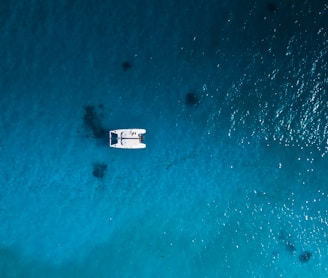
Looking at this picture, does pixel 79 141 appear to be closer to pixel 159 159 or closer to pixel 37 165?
pixel 37 165

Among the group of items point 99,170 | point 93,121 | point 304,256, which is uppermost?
point 93,121

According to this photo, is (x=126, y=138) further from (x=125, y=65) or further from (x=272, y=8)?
(x=272, y=8)

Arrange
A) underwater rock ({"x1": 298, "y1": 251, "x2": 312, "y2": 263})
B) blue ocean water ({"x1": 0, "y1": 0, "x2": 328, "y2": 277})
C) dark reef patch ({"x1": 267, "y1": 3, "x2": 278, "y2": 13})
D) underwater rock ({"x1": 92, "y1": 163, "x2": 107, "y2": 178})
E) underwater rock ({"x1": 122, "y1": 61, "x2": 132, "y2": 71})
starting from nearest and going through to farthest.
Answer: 1. blue ocean water ({"x1": 0, "y1": 0, "x2": 328, "y2": 277})
2. underwater rock ({"x1": 122, "y1": 61, "x2": 132, "y2": 71})
3. underwater rock ({"x1": 92, "y1": 163, "x2": 107, "y2": 178})
4. dark reef patch ({"x1": 267, "y1": 3, "x2": 278, "y2": 13})
5. underwater rock ({"x1": 298, "y1": 251, "x2": 312, "y2": 263})

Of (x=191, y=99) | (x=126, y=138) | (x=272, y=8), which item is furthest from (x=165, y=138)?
(x=272, y=8)

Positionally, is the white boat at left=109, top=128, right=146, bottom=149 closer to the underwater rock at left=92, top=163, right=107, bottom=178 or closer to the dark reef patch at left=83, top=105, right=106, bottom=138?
the dark reef patch at left=83, top=105, right=106, bottom=138

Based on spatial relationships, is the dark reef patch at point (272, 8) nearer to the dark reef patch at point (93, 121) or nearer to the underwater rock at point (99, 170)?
the dark reef patch at point (93, 121)

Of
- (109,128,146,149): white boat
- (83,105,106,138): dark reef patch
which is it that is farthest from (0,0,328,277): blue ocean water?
(109,128,146,149): white boat
